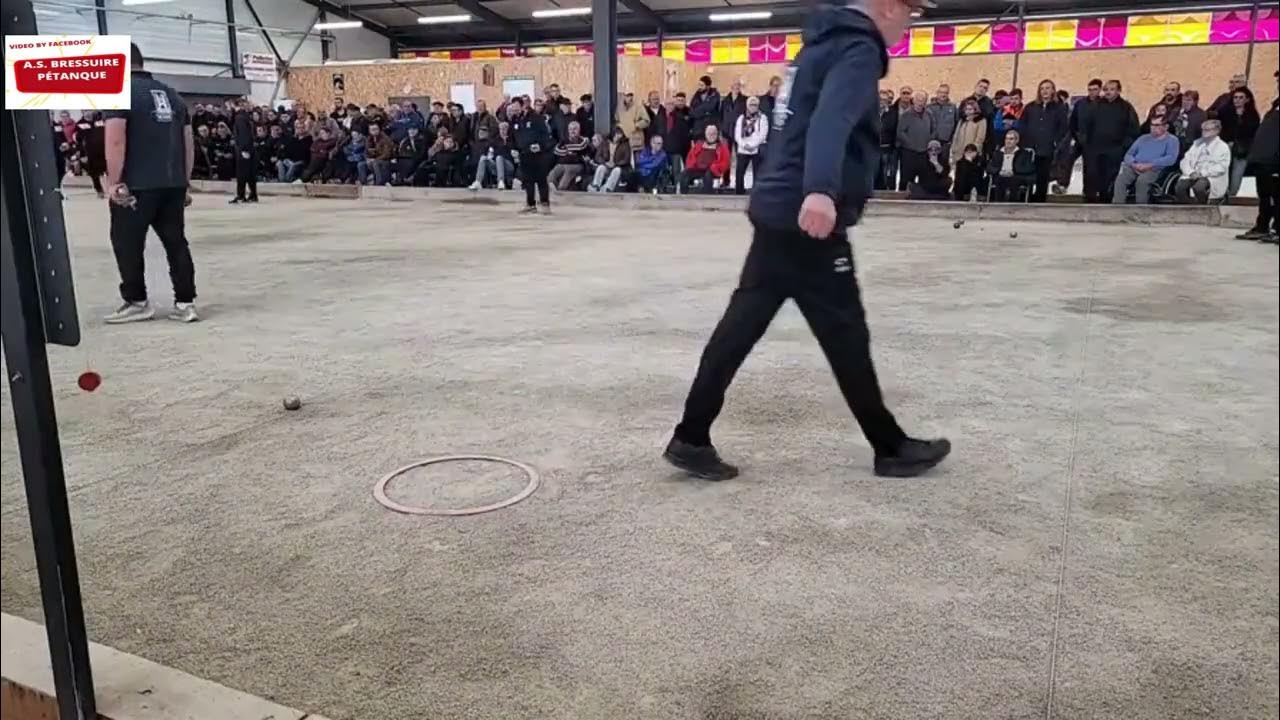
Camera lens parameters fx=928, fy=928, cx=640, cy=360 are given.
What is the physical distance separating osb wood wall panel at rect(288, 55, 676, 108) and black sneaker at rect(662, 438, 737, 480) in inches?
560

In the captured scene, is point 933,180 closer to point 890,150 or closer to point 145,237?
point 890,150

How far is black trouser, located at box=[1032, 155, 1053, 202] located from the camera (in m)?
9.32

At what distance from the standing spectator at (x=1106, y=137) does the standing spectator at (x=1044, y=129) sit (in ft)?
0.84

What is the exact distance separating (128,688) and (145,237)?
384 centimetres

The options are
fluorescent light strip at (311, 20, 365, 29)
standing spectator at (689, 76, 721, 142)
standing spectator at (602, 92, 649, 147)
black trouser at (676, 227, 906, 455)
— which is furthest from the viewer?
fluorescent light strip at (311, 20, 365, 29)

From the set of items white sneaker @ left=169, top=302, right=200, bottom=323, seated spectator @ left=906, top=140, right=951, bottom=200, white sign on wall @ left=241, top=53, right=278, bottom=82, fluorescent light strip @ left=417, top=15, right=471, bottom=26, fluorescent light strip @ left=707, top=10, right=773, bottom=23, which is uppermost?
fluorescent light strip @ left=417, top=15, right=471, bottom=26

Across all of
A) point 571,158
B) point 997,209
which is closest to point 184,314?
point 997,209

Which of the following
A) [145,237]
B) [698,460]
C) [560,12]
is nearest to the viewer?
[698,460]

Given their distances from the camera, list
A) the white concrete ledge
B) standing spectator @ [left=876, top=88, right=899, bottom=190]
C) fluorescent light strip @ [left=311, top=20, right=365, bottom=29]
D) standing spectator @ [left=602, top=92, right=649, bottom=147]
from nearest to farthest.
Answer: the white concrete ledge < standing spectator @ [left=876, top=88, right=899, bottom=190] < standing spectator @ [left=602, top=92, right=649, bottom=147] < fluorescent light strip @ [left=311, top=20, right=365, bottom=29]

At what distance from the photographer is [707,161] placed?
438 inches

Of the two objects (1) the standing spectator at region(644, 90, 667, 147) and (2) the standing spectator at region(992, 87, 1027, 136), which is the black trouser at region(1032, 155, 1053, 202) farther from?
(1) the standing spectator at region(644, 90, 667, 147)

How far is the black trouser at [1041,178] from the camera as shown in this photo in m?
9.32

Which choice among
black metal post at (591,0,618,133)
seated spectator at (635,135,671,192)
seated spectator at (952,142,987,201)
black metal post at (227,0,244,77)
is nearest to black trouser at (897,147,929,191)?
seated spectator at (952,142,987,201)

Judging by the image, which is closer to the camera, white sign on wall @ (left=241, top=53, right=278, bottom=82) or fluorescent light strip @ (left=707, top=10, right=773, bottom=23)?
fluorescent light strip @ (left=707, top=10, right=773, bottom=23)
